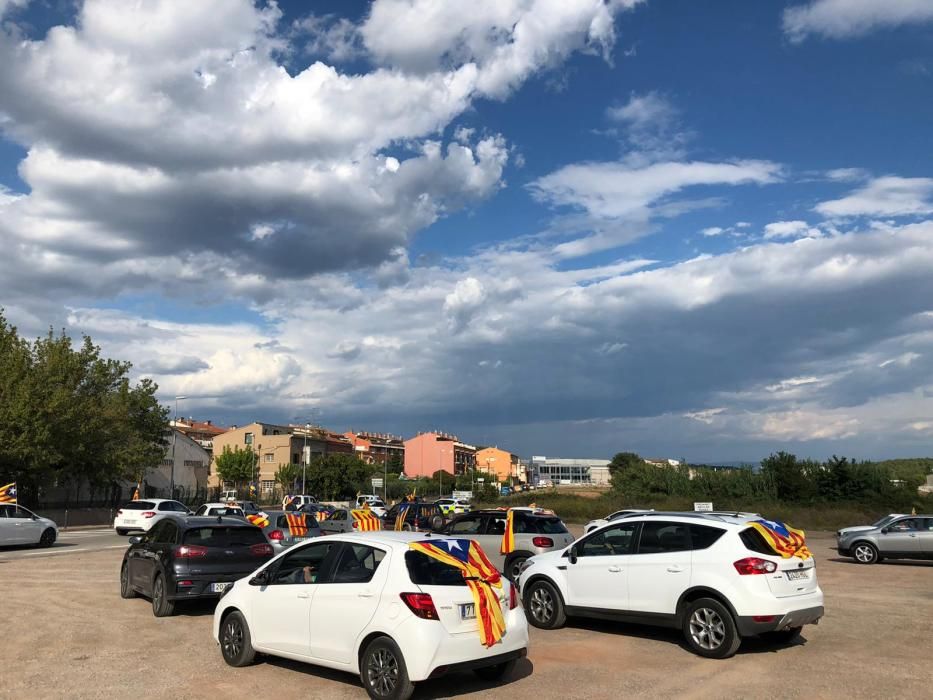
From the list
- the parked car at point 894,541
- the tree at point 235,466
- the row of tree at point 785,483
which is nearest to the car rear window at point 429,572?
the parked car at point 894,541

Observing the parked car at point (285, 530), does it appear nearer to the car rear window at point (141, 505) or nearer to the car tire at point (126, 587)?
the car tire at point (126, 587)

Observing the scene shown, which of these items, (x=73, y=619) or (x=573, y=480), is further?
(x=573, y=480)

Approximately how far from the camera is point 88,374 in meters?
50.4

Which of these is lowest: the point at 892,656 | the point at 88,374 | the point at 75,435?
the point at 892,656

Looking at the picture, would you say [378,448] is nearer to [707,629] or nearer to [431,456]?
[431,456]

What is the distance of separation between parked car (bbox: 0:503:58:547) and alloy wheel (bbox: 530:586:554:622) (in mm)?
21144

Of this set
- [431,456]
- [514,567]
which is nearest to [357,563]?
[514,567]

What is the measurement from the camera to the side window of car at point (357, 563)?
738cm

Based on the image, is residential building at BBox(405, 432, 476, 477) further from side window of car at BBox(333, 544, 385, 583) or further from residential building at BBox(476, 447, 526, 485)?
side window of car at BBox(333, 544, 385, 583)

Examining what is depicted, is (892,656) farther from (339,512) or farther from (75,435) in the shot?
(75,435)

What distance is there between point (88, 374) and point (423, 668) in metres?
50.1

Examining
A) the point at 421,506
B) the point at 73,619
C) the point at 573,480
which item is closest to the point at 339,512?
the point at 421,506

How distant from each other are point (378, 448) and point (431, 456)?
19.4 metres

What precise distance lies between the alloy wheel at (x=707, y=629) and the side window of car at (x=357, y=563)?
4.05 meters
